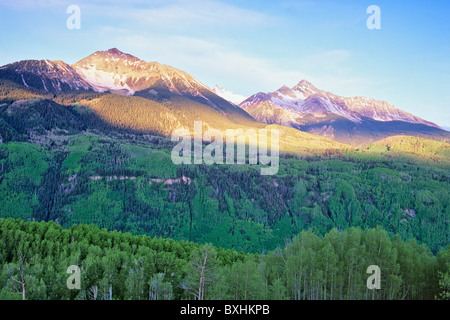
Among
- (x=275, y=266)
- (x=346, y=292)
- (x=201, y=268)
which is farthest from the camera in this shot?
(x=275, y=266)

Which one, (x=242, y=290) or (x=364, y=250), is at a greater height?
(x=364, y=250)

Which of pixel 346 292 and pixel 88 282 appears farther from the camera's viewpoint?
pixel 88 282

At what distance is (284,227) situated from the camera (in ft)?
649

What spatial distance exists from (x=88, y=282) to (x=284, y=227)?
489ft

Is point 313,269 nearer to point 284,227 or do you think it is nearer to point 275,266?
point 275,266

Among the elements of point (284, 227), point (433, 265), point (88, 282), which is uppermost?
point (433, 265)

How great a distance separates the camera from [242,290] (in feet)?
163
